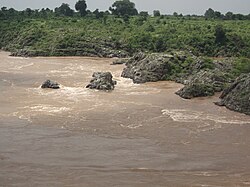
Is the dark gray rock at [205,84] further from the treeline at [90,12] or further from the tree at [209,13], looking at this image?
the tree at [209,13]

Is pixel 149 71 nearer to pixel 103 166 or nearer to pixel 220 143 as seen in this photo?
pixel 220 143

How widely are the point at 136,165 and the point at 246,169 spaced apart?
417 cm

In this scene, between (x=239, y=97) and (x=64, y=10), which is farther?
(x=64, y=10)

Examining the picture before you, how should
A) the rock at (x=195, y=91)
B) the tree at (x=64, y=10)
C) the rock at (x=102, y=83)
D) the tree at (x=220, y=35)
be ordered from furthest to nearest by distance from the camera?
the tree at (x=64, y=10) < the tree at (x=220, y=35) < the rock at (x=102, y=83) < the rock at (x=195, y=91)

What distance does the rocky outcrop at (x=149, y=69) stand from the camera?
1522 inches

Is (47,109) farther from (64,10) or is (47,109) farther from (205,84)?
(64,10)

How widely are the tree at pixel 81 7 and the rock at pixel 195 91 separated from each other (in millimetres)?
69766

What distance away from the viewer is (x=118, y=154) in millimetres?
18672

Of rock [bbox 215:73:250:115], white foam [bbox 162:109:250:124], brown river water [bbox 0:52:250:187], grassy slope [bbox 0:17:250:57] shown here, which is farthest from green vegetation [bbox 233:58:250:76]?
grassy slope [bbox 0:17:250:57]

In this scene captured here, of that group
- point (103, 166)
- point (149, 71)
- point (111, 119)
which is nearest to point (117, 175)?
point (103, 166)

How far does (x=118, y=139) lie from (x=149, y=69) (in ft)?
63.5

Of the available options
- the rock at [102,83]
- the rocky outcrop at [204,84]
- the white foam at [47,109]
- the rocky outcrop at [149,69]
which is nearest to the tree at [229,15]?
the rocky outcrop at [149,69]

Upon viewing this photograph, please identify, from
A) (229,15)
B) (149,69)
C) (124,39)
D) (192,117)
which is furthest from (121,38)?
(229,15)

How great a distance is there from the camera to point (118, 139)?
68.5ft
